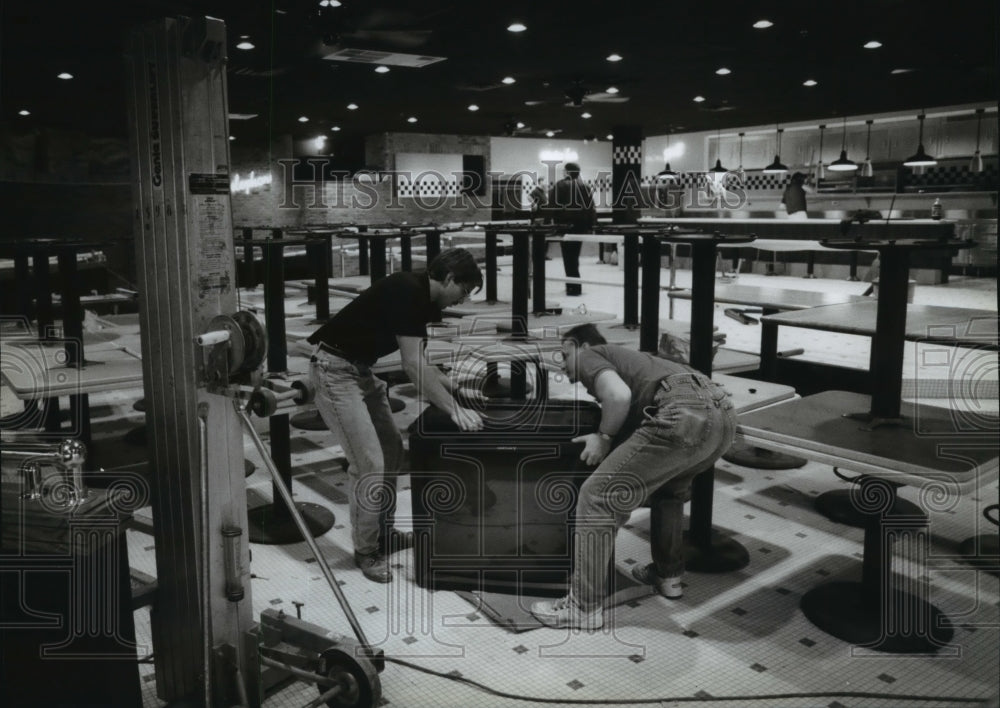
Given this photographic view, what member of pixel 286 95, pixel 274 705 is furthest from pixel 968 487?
pixel 286 95

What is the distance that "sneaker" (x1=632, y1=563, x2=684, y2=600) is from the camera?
313cm

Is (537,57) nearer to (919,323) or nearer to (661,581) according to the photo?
(919,323)

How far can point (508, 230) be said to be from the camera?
4867 mm

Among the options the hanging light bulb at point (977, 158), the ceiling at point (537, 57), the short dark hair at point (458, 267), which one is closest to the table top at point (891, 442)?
the short dark hair at point (458, 267)

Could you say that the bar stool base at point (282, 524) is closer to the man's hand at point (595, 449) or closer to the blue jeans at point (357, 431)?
the blue jeans at point (357, 431)

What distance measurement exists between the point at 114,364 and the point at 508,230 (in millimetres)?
2296

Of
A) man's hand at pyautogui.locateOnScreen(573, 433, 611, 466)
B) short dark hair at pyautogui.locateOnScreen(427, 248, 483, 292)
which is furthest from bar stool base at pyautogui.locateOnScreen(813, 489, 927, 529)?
short dark hair at pyautogui.locateOnScreen(427, 248, 483, 292)

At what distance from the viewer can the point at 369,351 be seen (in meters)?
3.27

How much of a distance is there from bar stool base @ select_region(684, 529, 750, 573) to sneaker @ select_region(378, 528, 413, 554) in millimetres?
1226

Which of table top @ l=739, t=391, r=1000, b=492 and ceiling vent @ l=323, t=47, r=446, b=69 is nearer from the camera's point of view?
table top @ l=739, t=391, r=1000, b=492

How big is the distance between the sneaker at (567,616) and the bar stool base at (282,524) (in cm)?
124

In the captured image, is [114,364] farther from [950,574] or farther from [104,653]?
[950,574]

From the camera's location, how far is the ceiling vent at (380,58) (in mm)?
7755

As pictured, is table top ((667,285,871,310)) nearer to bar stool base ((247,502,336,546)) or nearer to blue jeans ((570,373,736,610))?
blue jeans ((570,373,736,610))
